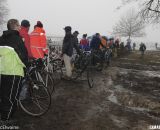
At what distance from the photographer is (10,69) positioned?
5406 millimetres

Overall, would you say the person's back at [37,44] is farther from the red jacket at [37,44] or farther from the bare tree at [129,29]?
the bare tree at [129,29]

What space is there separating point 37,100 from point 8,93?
1062mm

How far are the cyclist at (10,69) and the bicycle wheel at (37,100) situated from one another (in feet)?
2.45

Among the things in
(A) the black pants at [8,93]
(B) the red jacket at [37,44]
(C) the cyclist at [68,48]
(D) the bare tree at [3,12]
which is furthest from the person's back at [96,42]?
(D) the bare tree at [3,12]

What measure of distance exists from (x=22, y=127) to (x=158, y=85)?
760 cm

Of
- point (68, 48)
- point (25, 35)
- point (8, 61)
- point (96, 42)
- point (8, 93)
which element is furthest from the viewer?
point (96, 42)

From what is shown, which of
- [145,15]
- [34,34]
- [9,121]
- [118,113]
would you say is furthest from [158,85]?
[145,15]

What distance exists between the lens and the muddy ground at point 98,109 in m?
6.03

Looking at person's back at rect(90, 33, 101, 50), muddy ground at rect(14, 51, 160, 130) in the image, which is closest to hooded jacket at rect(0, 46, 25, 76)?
muddy ground at rect(14, 51, 160, 130)

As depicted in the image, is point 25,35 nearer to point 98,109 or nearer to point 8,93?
point 8,93

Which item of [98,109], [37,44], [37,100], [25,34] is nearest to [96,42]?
[37,44]

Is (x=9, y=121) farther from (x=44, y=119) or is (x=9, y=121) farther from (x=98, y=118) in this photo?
(x=98, y=118)

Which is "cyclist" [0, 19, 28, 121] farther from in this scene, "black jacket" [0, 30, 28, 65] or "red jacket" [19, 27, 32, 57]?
"red jacket" [19, 27, 32, 57]

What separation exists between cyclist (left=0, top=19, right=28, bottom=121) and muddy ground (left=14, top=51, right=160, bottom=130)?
0.54 metres
